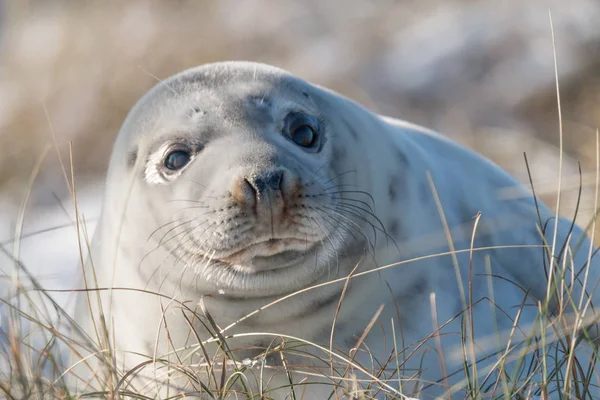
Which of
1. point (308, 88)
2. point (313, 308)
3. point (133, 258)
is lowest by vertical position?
point (313, 308)

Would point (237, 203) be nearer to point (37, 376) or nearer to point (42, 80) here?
point (37, 376)

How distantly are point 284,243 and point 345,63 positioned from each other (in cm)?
752

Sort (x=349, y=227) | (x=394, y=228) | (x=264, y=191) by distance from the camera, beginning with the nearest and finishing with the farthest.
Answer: (x=264, y=191)
(x=349, y=227)
(x=394, y=228)

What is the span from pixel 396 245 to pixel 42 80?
985 centimetres

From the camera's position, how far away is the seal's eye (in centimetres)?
→ 297

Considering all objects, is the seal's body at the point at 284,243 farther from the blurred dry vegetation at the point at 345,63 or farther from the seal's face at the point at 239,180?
the blurred dry vegetation at the point at 345,63

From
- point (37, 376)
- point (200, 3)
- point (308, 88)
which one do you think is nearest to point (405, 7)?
point (200, 3)

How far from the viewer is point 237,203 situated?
2580 millimetres

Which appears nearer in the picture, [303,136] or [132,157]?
[303,136]

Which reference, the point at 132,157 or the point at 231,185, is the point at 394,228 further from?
the point at 132,157

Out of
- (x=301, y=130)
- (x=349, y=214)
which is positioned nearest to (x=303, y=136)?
(x=301, y=130)

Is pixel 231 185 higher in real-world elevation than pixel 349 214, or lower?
higher

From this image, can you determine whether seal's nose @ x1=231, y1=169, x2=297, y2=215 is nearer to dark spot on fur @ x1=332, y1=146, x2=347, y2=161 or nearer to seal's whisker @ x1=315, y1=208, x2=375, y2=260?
seal's whisker @ x1=315, y1=208, x2=375, y2=260

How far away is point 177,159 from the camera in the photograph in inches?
115
